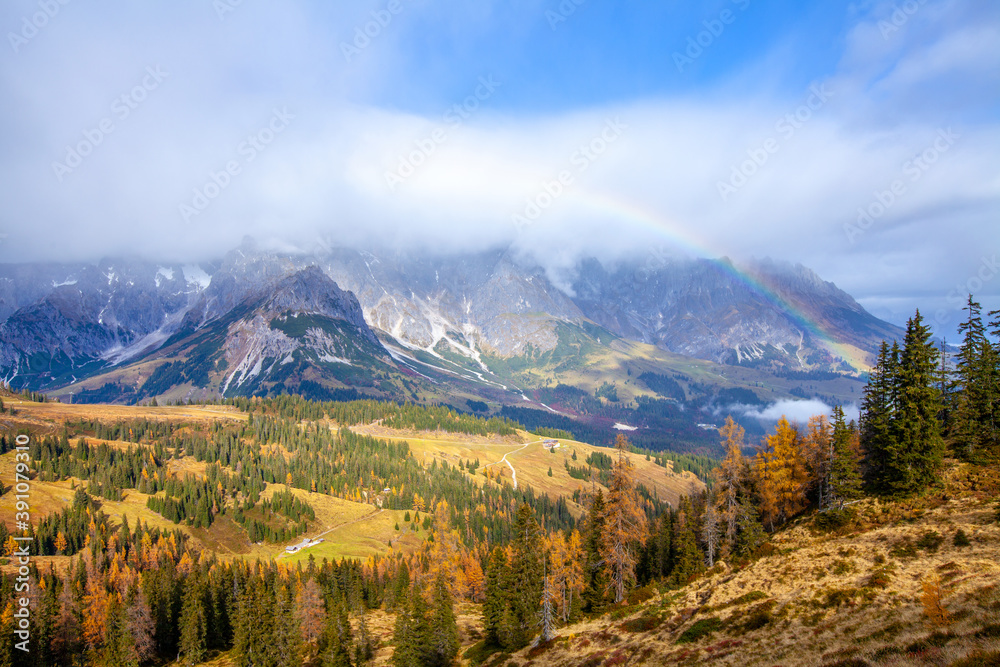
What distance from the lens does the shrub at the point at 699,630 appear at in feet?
122

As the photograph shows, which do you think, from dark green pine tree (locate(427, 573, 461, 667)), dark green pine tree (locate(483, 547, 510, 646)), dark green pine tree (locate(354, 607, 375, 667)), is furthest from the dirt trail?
dark green pine tree (locate(483, 547, 510, 646))

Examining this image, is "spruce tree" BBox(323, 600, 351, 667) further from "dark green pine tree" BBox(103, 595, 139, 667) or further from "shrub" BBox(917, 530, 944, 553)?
"shrub" BBox(917, 530, 944, 553)

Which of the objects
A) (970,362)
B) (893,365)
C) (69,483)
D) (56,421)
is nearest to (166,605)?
(69,483)

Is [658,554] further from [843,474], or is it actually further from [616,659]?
[616,659]

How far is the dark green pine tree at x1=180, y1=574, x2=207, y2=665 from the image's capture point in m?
84.0

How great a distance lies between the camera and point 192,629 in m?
84.2

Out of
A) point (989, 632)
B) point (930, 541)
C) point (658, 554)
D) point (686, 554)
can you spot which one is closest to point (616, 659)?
point (989, 632)

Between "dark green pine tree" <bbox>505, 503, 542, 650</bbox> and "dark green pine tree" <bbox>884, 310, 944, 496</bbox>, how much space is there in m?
41.8

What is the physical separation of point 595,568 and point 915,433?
42708mm

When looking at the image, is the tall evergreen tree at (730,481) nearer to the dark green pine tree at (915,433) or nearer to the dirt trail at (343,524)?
the dark green pine tree at (915,433)

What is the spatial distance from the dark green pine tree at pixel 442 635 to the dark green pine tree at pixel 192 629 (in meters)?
47.5

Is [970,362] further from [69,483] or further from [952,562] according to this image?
[69,483]

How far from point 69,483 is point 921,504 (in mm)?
202887

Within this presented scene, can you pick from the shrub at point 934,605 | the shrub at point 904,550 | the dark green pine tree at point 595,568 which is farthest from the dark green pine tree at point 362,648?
the shrub at point 934,605
